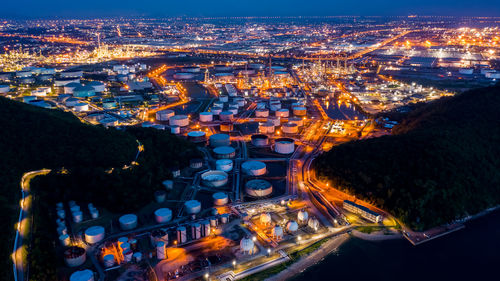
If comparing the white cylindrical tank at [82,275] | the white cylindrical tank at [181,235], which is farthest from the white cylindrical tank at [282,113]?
the white cylindrical tank at [82,275]

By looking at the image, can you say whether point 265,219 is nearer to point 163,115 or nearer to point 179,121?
point 179,121

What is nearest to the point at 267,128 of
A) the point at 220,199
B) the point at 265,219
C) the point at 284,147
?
the point at 284,147

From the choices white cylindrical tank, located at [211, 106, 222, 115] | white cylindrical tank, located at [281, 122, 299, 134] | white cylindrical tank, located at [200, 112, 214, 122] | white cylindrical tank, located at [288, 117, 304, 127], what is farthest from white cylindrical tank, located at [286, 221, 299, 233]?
white cylindrical tank, located at [211, 106, 222, 115]

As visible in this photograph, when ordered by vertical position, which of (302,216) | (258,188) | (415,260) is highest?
(258,188)

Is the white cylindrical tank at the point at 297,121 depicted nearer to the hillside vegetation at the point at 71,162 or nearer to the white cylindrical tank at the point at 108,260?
the hillside vegetation at the point at 71,162

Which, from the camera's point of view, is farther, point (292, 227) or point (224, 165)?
point (224, 165)

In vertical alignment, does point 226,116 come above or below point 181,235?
above

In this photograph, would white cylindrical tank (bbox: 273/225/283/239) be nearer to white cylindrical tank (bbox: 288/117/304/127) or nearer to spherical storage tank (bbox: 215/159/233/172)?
spherical storage tank (bbox: 215/159/233/172)
